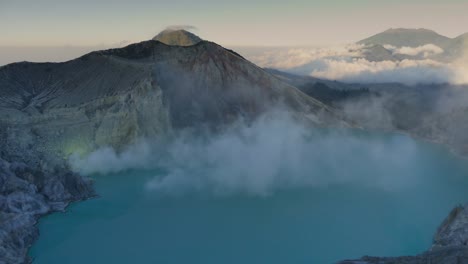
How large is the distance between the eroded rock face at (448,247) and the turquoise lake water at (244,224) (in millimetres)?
3075

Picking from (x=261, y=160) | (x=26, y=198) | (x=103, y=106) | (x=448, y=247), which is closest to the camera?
(x=448, y=247)

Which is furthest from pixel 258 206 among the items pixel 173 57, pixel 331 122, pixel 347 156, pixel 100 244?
pixel 331 122

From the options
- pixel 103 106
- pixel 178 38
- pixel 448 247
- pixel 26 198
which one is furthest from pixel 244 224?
pixel 178 38

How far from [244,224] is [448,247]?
1293 inches

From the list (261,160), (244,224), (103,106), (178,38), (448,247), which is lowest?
(244,224)

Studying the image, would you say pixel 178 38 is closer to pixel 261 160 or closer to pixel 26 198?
pixel 261 160

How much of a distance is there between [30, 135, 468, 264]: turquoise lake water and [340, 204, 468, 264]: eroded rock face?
3.07 m

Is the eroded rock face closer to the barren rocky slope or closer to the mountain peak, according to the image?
the barren rocky slope

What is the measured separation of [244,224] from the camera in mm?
81562

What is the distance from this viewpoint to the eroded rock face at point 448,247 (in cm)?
5559

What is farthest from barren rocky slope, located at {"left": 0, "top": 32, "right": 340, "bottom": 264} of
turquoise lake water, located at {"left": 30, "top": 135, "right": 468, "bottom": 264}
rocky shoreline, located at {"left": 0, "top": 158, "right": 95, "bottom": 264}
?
Result: turquoise lake water, located at {"left": 30, "top": 135, "right": 468, "bottom": 264}

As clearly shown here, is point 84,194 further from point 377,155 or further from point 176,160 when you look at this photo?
point 377,155

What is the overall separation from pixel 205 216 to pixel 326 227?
842 inches

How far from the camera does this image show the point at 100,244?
7300cm
